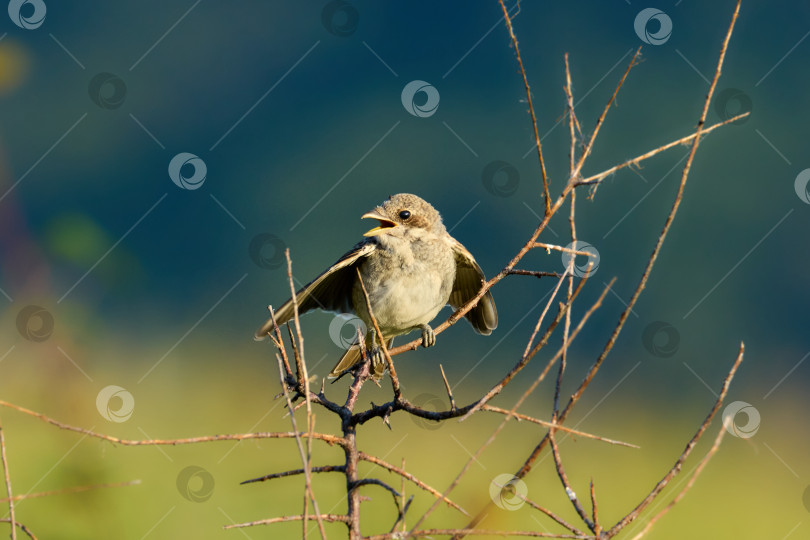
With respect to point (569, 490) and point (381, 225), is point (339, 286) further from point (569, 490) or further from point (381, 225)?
point (569, 490)

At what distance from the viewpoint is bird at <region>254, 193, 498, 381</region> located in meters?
4.56

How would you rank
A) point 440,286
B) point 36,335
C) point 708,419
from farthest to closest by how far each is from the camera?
point 36,335 → point 440,286 → point 708,419

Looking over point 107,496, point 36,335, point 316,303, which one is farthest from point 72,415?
point 316,303

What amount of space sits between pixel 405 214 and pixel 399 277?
0.44m

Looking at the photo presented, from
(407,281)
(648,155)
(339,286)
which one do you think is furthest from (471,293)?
(648,155)

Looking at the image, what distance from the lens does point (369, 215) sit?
4.59 m

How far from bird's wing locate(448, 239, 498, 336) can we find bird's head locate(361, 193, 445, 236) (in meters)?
0.23

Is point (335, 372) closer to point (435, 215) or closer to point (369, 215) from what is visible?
→ point (369, 215)

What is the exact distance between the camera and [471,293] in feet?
17.1

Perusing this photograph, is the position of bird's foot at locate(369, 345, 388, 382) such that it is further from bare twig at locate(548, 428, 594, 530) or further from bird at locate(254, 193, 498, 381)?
bare twig at locate(548, 428, 594, 530)

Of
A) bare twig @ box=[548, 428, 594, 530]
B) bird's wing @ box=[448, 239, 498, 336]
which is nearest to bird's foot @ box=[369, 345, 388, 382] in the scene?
bird's wing @ box=[448, 239, 498, 336]

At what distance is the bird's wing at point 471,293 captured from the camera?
189 inches

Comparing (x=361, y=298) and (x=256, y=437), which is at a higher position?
(x=361, y=298)

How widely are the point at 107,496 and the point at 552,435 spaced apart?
4219 mm
